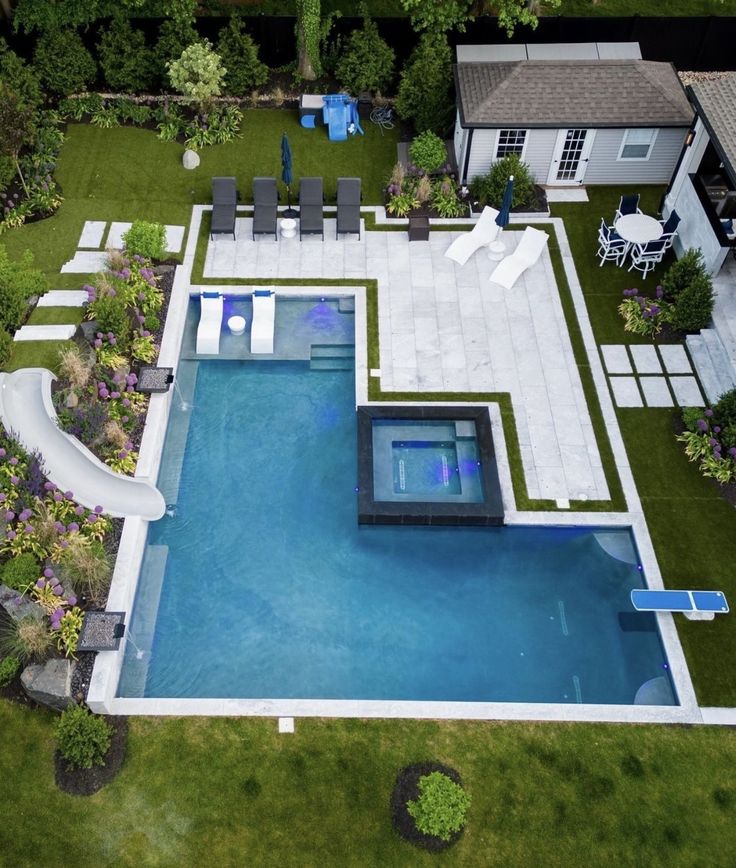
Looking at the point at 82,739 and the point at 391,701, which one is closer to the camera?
the point at 82,739

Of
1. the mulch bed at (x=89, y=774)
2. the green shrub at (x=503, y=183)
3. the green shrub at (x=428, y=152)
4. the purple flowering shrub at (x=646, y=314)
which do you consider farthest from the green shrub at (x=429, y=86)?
the mulch bed at (x=89, y=774)

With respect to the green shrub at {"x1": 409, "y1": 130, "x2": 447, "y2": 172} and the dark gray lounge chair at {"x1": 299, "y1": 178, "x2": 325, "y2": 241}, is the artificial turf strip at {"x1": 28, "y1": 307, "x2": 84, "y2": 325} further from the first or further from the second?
the green shrub at {"x1": 409, "y1": 130, "x2": 447, "y2": 172}

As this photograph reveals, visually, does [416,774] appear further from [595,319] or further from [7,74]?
[7,74]

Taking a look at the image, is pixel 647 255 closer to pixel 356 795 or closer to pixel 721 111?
pixel 721 111

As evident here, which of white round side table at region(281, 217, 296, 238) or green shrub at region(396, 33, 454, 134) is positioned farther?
green shrub at region(396, 33, 454, 134)

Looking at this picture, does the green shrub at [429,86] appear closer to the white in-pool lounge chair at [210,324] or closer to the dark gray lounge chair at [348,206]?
the dark gray lounge chair at [348,206]

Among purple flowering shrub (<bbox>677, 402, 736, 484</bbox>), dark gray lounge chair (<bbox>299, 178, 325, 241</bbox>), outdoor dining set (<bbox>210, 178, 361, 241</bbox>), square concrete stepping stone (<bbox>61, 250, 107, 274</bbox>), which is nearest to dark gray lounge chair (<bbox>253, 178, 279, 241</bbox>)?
outdoor dining set (<bbox>210, 178, 361, 241</bbox>)

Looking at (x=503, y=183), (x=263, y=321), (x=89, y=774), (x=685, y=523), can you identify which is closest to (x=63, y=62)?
(x=263, y=321)
